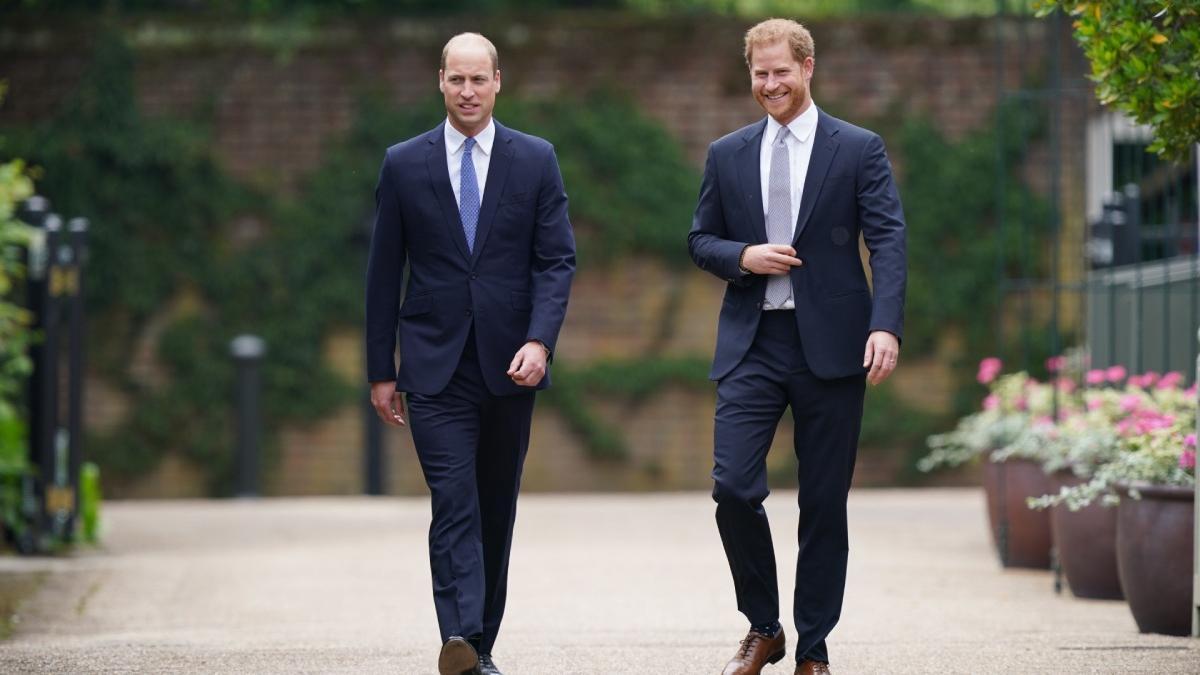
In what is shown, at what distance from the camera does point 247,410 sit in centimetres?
1394

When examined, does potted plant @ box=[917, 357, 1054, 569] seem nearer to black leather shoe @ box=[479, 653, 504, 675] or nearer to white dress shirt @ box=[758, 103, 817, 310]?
white dress shirt @ box=[758, 103, 817, 310]

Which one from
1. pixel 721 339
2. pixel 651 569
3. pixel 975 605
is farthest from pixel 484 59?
pixel 651 569

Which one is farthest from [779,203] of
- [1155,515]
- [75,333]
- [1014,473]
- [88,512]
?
[88,512]

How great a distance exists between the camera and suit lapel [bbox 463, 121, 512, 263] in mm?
Result: 5051

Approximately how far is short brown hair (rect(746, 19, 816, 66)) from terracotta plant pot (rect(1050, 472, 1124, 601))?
123 inches

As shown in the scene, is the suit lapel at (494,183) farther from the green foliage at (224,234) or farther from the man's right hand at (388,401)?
the green foliage at (224,234)

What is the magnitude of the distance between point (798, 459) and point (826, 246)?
566mm

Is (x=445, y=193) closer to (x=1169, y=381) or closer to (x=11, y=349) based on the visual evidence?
(x=1169, y=381)

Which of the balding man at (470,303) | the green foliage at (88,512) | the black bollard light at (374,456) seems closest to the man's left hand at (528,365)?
the balding man at (470,303)

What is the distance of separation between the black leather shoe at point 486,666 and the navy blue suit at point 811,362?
68cm

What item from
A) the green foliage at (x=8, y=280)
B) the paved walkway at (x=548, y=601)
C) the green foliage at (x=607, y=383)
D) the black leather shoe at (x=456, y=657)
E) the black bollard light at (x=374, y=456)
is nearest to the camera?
the black leather shoe at (x=456, y=657)

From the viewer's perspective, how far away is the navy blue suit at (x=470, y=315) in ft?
16.4

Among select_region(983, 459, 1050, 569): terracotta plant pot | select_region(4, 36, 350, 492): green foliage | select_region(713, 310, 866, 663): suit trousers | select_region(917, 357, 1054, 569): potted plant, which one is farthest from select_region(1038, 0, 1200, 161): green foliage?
select_region(4, 36, 350, 492): green foliage

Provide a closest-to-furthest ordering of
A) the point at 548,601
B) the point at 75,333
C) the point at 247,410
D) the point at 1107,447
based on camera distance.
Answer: the point at 1107,447 < the point at 548,601 < the point at 75,333 < the point at 247,410
